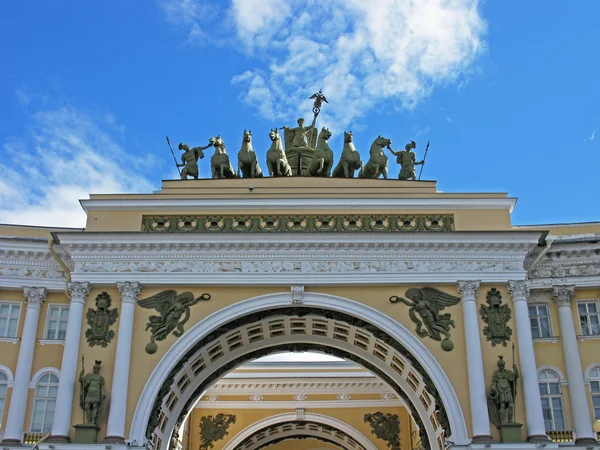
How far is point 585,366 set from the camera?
71.8 feet

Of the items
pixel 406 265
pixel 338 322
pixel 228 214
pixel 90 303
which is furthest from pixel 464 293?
pixel 90 303

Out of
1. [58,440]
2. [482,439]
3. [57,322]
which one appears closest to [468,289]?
[482,439]

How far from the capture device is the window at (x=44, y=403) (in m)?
21.3

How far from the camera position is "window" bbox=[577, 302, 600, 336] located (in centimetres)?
2238

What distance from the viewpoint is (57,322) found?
22.5 meters

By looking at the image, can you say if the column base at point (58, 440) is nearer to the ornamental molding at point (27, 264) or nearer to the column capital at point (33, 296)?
the column capital at point (33, 296)

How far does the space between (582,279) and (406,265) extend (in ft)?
16.3

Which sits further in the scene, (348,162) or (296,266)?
(348,162)

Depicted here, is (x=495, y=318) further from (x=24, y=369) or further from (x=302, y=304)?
(x=24, y=369)

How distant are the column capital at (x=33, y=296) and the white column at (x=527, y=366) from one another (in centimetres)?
1255

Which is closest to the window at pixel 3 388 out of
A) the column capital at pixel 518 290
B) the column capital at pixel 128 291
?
the column capital at pixel 128 291

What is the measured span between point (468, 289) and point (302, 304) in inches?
171

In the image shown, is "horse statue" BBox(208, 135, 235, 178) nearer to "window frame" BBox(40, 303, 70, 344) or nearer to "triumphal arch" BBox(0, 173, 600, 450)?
"triumphal arch" BBox(0, 173, 600, 450)

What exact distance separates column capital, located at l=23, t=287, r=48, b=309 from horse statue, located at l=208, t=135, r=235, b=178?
6193 mm
